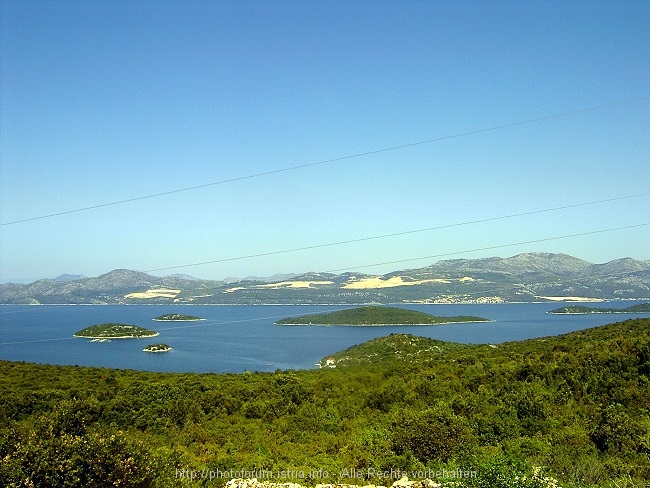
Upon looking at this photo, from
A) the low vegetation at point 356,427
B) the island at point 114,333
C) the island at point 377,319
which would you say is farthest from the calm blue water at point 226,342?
the low vegetation at point 356,427

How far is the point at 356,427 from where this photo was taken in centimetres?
1606

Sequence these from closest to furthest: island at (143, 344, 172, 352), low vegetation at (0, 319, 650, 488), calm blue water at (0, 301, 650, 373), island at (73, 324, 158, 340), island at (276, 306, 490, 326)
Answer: low vegetation at (0, 319, 650, 488)
calm blue water at (0, 301, 650, 373)
island at (143, 344, 172, 352)
island at (73, 324, 158, 340)
island at (276, 306, 490, 326)

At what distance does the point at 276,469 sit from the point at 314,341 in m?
86.6

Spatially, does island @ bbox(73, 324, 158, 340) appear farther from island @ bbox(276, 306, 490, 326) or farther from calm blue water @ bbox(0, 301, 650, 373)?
island @ bbox(276, 306, 490, 326)

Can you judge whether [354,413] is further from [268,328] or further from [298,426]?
[268,328]

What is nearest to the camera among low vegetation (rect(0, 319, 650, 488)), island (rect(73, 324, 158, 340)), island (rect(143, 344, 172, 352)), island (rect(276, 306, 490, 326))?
low vegetation (rect(0, 319, 650, 488))

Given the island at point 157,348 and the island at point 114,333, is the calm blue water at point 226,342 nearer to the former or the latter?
the island at point 157,348

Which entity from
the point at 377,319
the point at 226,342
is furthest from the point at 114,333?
the point at 377,319

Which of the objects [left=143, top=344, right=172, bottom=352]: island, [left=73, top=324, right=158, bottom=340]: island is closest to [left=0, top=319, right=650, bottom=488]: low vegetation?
[left=143, top=344, right=172, bottom=352]: island

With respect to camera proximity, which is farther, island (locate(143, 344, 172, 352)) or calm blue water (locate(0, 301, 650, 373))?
island (locate(143, 344, 172, 352))

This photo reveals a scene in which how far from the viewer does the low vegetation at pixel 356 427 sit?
7.51 meters

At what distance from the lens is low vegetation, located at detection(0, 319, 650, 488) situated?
24.6 feet

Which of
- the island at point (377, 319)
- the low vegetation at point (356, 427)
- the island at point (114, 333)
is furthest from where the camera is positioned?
the island at point (377, 319)

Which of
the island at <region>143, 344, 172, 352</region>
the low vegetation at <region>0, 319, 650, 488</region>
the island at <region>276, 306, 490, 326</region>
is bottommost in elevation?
the island at <region>276, 306, 490, 326</region>
